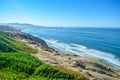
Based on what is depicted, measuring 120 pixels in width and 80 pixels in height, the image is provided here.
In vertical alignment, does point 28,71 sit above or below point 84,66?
above

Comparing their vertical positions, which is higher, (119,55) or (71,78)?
(71,78)

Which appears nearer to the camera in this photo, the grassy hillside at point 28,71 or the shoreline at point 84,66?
the grassy hillside at point 28,71

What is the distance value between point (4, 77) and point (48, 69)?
20.5 ft

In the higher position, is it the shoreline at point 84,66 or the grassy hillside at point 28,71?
the grassy hillside at point 28,71

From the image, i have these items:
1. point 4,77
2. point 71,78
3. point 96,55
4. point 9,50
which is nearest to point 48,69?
point 71,78

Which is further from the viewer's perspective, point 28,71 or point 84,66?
point 84,66

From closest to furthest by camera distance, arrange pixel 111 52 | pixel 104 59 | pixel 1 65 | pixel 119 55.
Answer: pixel 1 65 < pixel 104 59 < pixel 119 55 < pixel 111 52

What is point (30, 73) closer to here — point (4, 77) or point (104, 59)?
point (4, 77)

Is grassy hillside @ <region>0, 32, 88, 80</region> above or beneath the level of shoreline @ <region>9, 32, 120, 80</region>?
above

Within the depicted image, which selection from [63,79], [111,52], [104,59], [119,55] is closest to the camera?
[63,79]

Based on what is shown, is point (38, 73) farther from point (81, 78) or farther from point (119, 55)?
point (119, 55)

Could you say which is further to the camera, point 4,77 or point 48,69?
point 48,69

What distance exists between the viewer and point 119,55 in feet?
230

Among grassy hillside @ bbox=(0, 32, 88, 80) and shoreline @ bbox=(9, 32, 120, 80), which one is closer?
grassy hillside @ bbox=(0, 32, 88, 80)
